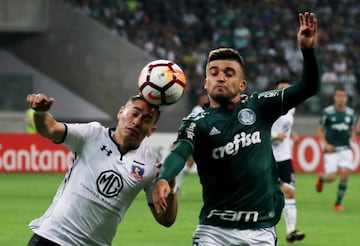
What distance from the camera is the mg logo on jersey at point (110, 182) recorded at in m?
7.05

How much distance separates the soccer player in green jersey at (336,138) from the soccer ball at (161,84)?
38.9ft

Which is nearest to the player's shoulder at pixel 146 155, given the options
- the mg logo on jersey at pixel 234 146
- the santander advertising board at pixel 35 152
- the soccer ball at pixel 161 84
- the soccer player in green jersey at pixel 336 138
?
the soccer ball at pixel 161 84

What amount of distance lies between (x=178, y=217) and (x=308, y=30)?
34.2ft

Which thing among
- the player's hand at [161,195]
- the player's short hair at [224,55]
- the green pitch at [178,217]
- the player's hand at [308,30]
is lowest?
the green pitch at [178,217]

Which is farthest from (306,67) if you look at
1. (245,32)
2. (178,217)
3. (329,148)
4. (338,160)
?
(245,32)

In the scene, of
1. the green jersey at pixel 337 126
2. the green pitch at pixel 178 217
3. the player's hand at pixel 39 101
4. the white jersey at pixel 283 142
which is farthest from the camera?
the green jersey at pixel 337 126

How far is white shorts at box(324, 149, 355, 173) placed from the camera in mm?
19453

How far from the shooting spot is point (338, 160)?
64.1 feet

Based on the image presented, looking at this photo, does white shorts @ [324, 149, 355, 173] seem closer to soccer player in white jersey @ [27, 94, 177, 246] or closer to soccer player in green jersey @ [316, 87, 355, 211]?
soccer player in green jersey @ [316, 87, 355, 211]

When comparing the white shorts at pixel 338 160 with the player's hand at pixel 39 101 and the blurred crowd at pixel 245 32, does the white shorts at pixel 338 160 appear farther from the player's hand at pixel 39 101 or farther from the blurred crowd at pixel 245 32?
the player's hand at pixel 39 101

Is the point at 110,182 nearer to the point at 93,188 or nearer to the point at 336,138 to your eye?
the point at 93,188

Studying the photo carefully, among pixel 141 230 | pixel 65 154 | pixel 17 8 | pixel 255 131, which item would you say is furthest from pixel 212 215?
pixel 17 8

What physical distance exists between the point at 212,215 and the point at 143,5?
28.5 m

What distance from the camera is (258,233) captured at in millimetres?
Result: 7121
